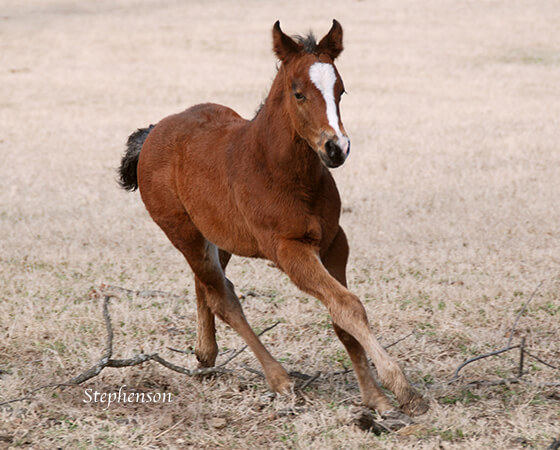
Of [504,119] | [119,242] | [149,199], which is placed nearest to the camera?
[149,199]

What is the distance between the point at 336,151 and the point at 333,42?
2.98 feet

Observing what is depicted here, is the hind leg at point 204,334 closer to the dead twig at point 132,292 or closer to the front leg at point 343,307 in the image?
the front leg at point 343,307

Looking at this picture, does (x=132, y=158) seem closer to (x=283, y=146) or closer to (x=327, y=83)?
(x=283, y=146)

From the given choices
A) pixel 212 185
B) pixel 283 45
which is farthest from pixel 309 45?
pixel 212 185

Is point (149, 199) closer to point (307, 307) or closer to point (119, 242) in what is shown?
point (307, 307)

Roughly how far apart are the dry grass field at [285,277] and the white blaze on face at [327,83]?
170 centimetres

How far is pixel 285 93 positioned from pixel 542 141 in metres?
11.9

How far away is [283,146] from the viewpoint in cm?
481

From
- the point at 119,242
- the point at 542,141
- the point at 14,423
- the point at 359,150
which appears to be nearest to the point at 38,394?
the point at 14,423

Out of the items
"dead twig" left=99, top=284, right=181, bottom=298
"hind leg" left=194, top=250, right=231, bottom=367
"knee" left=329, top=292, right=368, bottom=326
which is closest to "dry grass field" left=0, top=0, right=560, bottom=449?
"dead twig" left=99, top=284, right=181, bottom=298

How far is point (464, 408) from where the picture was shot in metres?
4.78

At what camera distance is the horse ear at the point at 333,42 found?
469cm

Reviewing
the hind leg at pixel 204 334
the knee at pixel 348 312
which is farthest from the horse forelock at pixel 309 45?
the hind leg at pixel 204 334

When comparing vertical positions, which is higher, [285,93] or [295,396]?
[285,93]
